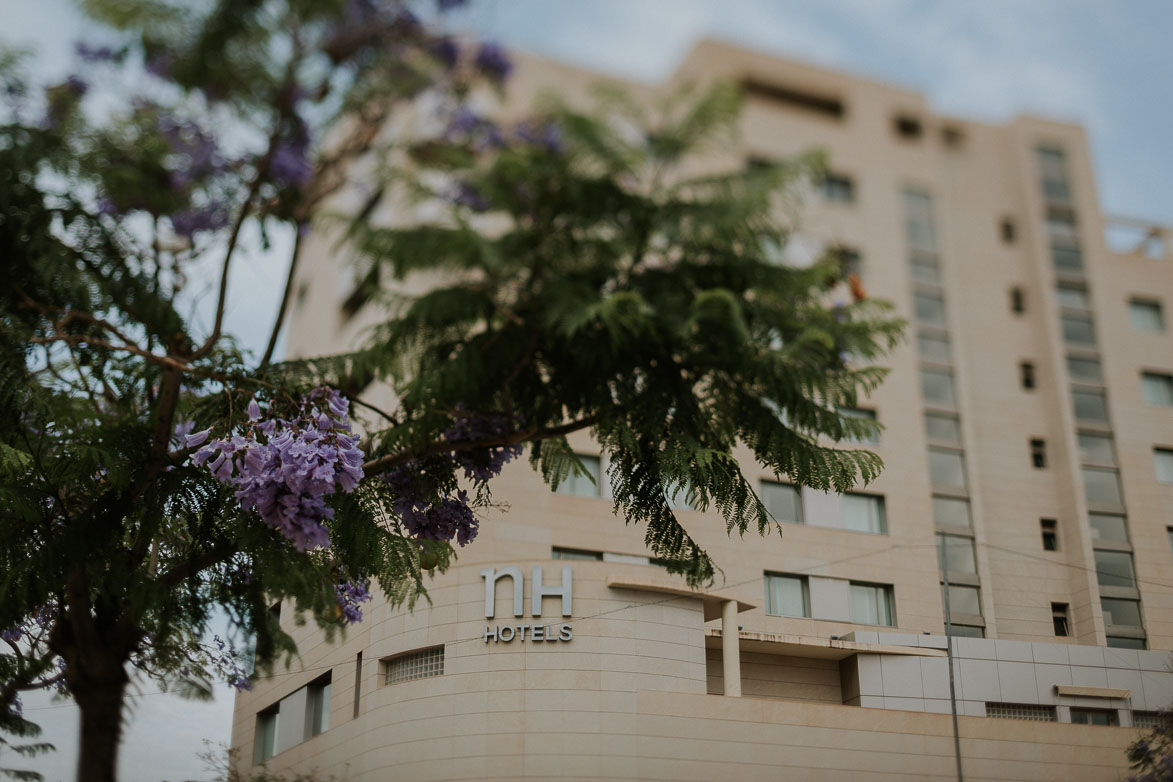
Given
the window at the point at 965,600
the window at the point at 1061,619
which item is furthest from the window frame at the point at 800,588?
the window at the point at 1061,619

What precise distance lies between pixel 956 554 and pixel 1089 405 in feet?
8.67

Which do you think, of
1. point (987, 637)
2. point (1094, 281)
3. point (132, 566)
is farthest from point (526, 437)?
point (1094, 281)

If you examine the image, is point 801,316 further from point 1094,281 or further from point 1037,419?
point 1094,281

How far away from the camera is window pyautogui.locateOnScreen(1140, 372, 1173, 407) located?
1035cm

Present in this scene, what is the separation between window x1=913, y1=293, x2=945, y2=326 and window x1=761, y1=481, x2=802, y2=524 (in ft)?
11.9

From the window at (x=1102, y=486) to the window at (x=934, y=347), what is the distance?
1.92m

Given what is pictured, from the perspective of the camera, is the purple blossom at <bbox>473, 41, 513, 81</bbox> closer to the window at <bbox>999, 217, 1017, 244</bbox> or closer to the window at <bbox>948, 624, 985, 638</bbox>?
the window at <bbox>948, 624, 985, 638</bbox>

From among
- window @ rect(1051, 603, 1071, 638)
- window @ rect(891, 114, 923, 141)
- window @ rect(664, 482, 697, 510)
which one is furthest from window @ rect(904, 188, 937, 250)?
window @ rect(664, 482, 697, 510)

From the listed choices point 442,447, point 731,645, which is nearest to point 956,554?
point 731,645

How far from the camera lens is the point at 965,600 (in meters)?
8.56

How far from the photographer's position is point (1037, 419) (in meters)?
10.5

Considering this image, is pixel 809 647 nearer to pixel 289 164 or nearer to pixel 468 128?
pixel 468 128

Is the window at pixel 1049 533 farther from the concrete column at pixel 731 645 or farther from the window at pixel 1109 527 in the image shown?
the concrete column at pixel 731 645

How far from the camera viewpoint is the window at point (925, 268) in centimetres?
1224
